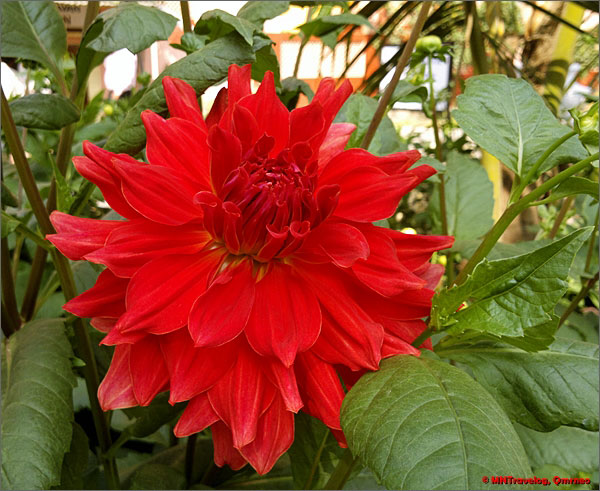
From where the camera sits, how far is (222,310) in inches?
10.8

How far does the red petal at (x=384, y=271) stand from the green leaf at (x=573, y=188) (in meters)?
0.09

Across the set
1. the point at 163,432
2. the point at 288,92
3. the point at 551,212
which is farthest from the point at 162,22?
the point at 551,212

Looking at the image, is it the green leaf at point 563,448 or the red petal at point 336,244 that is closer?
the red petal at point 336,244

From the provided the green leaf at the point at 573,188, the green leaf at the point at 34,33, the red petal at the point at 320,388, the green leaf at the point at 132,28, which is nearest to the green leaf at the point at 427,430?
the red petal at the point at 320,388

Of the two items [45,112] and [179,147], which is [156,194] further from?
[45,112]

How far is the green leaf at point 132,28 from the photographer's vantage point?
350mm

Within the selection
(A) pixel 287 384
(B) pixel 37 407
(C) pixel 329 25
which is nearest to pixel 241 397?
(A) pixel 287 384

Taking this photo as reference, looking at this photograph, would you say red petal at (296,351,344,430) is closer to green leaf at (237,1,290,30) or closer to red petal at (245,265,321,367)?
red petal at (245,265,321,367)

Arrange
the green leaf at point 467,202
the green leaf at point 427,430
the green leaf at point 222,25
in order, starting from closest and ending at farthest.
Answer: the green leaf at point 427,430 → the green leaf at point 222,25 → the green leaf at point 467,202

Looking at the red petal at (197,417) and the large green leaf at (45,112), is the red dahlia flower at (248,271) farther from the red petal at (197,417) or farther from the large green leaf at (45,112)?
the large green leaf at (45,112)

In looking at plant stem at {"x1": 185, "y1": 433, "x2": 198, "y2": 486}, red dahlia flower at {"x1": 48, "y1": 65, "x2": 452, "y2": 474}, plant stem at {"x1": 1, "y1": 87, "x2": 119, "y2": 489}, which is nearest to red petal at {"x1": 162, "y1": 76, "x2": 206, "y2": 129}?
red dahlia flower at {"x1": 48, "y1": 65, "x2": 452, "y2": 474}

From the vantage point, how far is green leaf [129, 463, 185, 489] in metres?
0.41

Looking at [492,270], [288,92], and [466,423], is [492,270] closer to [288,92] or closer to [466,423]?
[466,423]

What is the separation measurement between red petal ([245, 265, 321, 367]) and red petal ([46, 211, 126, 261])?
0.08 meters
